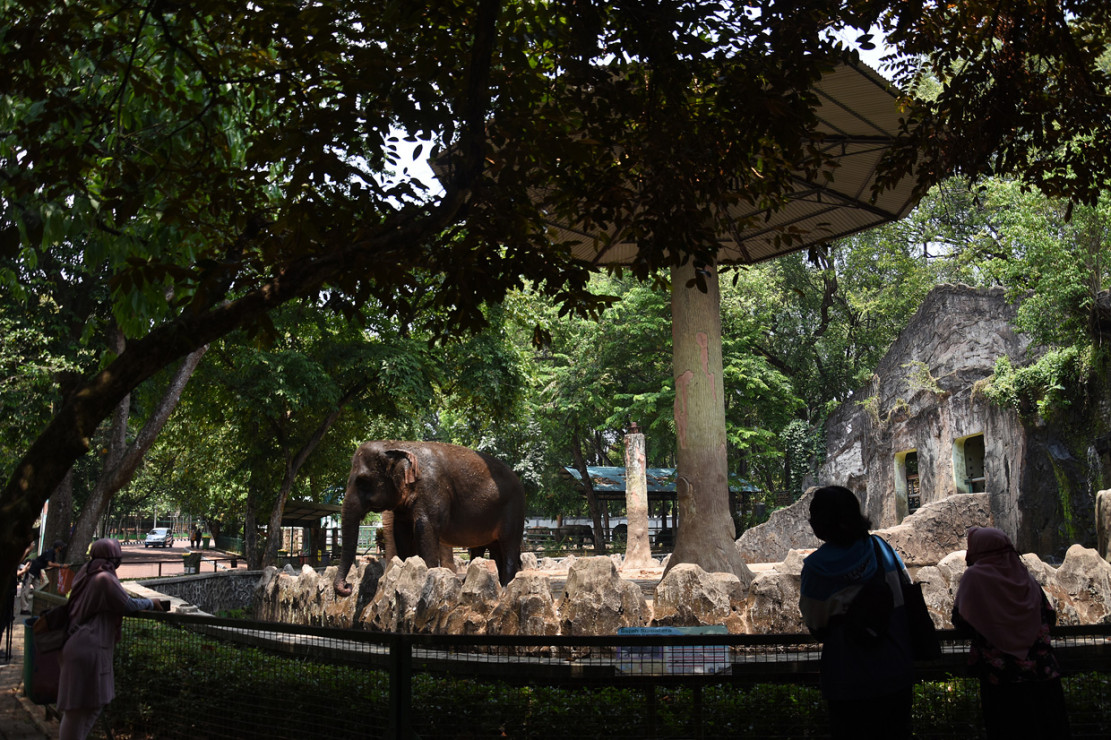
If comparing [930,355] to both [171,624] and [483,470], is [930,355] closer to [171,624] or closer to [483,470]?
[483,470]

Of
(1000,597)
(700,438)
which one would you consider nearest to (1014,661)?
(1000,597)

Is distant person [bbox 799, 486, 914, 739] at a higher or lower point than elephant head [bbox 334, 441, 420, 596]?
lower

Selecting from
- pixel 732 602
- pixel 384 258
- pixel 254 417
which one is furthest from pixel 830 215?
pixel 254 417

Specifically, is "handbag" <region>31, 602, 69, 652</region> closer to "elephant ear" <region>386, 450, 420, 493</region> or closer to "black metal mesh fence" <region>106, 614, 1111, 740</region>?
"black metal mesh fence" <region>106, 614, 1111, 740</region>

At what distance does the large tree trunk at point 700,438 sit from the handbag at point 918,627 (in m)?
9.24

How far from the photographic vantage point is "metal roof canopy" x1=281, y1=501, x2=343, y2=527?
96.3ft

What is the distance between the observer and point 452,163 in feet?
17.8

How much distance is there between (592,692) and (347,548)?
7637 millimetres

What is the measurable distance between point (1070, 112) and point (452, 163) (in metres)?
4.28

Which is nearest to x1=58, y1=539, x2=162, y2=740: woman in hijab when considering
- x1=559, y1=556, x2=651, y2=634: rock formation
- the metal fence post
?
the metal fence post

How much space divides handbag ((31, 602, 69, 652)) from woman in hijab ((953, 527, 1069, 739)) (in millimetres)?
5537

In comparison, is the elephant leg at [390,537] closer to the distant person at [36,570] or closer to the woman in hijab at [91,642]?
the distant person at [36,570]

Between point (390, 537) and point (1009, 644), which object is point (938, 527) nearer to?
point (390, 537)

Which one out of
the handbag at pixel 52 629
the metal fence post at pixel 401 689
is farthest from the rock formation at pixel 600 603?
the handbag at pixel 52 629
